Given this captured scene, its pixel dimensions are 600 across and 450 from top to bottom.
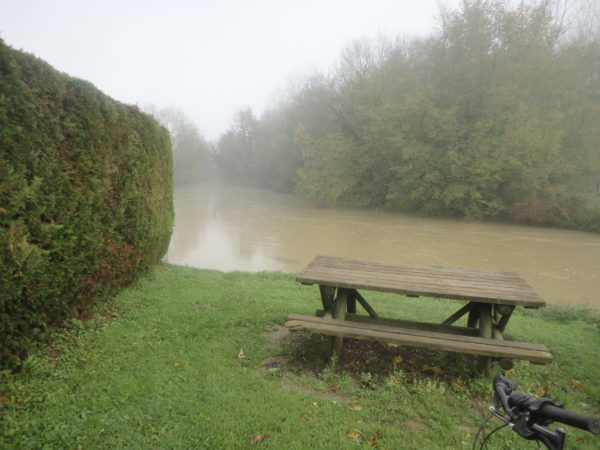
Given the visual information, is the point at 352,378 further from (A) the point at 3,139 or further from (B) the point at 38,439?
(A) the point at 3,139

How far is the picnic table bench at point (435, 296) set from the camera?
3.32 m

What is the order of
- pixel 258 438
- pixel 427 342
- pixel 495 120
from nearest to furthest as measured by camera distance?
pixel 258 438 → pixel 427 342 → pixel 495 120

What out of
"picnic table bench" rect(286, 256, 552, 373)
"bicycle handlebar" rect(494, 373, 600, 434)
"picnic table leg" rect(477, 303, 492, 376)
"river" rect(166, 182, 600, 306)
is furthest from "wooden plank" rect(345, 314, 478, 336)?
"river" rect(166, 182, 600, 306)

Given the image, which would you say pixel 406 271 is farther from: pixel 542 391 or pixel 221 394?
pixel 221 394

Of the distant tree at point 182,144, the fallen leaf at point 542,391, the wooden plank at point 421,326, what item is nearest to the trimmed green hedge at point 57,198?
the wooden plank at point 421,326

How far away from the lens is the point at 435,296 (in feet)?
11.5

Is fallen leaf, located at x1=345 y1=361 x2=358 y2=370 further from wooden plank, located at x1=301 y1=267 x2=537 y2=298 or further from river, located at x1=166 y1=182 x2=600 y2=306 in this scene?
river, located at x1=166 y1=182 x2=600 y2=306

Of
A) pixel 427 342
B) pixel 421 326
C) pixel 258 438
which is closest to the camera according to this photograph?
pixel 258 438

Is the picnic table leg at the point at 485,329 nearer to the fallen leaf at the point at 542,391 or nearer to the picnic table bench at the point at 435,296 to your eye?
the picnic table bench at the point at 435,296

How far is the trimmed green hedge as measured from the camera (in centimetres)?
307

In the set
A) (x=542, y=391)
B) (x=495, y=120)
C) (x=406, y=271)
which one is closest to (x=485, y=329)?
(x=542, y=391)

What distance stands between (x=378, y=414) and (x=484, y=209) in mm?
20122

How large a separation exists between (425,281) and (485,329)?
74 centimetres

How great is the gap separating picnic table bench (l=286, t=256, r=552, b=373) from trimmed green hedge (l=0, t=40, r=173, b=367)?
7.82ft
